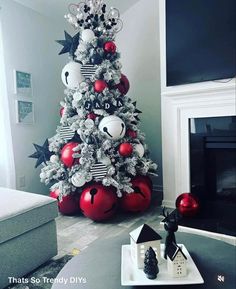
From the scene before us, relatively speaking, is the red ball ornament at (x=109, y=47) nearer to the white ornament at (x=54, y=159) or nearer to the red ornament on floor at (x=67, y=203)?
the white ornament at (x=54, y=159)

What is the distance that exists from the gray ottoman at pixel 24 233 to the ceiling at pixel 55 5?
1900 mm

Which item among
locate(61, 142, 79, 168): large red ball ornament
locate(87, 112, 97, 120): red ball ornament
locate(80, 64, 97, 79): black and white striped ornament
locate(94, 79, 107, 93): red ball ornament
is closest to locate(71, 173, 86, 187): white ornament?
locate(61, 142, 79, 168): large red ball ornament

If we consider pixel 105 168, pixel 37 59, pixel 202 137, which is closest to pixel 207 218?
pixel 202 137

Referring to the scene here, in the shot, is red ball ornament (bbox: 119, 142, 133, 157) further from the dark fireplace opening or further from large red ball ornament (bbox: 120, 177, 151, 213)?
the dark fireplace opening

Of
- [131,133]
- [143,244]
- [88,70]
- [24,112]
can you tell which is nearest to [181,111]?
[131,133]

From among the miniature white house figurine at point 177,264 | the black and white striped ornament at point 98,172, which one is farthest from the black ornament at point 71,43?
the miniature white house figurine at point 177,264

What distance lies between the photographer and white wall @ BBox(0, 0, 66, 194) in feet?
7.54

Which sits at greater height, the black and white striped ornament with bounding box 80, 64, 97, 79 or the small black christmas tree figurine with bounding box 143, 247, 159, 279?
the black and white striped ornament with bounding box 80, 64, 97, 79

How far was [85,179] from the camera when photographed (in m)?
1.93

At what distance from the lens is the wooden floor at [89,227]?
5.37 feet

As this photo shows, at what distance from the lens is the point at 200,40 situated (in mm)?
1930

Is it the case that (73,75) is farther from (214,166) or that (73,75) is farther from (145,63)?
(214,166)

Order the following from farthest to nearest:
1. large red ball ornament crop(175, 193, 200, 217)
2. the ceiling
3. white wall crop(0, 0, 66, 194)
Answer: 1. the ceiling
2. white wall crop(0, 0, 66, 194)
3. large red ball ornament crop(175, 193, 200, 217)

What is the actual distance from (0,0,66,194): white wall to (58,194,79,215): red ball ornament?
55 centimetres
